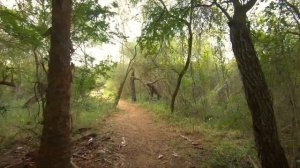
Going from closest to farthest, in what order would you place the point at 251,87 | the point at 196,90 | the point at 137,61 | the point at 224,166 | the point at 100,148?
1. the point at 251,87
2. the point at 224,166
3. the point at 100,148
4. the point at 196,90
5. the point at 137,61

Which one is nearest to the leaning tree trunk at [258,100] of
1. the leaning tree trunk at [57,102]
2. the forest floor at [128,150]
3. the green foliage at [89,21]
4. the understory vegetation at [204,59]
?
the understory vegetation at [204,59]

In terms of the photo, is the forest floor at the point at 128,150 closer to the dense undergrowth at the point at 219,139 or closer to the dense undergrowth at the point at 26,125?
the dense undergrowth at the point at 219,139

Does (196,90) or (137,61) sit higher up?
(137,61)

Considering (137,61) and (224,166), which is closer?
(224,166)

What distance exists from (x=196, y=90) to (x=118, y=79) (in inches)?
770

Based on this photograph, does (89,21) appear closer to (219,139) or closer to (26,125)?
(26,125)

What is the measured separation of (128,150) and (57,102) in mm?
4222

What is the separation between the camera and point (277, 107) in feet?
26.2

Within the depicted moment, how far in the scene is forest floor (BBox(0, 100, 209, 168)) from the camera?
789cm

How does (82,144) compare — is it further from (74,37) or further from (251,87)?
(251,87)

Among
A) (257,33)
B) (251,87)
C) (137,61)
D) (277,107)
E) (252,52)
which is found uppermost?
(137,61)

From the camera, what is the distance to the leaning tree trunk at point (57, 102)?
555cm

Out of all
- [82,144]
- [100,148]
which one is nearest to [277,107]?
[100,148]

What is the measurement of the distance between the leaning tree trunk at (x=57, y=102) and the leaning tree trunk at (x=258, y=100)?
3.90 m
